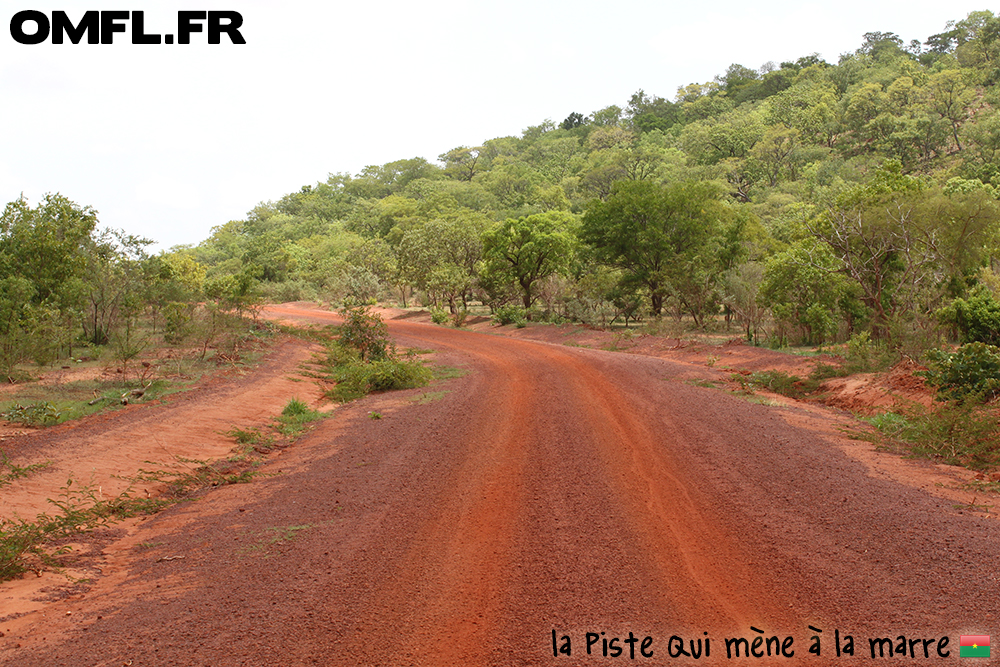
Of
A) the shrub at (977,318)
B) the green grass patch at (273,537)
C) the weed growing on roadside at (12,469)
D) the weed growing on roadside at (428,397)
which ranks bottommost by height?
the green grass patch at (273,537)

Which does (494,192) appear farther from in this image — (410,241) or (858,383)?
(858,383)

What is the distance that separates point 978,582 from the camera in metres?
4.48

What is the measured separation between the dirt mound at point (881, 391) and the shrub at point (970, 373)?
1.25ft

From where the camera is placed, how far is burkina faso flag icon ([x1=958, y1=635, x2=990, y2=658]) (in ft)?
12.1

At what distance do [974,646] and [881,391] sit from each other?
9307mm

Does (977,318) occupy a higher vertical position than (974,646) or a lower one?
Answer: higher

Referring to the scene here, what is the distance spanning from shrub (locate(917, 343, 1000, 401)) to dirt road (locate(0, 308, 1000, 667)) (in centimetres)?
279

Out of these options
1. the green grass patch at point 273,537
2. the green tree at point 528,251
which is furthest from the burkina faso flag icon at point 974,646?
the green tree at point 528,251

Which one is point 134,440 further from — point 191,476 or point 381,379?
point 381,379

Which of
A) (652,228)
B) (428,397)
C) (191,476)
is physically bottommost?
(191,476)

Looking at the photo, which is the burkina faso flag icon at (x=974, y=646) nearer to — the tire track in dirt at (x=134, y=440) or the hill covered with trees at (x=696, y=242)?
the tire track in dirt at (x=134, y=440)

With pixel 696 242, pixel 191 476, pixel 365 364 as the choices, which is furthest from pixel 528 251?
pixel 191 476

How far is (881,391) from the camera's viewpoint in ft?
38.9

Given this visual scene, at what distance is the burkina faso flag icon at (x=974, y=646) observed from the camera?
3.68 meters
